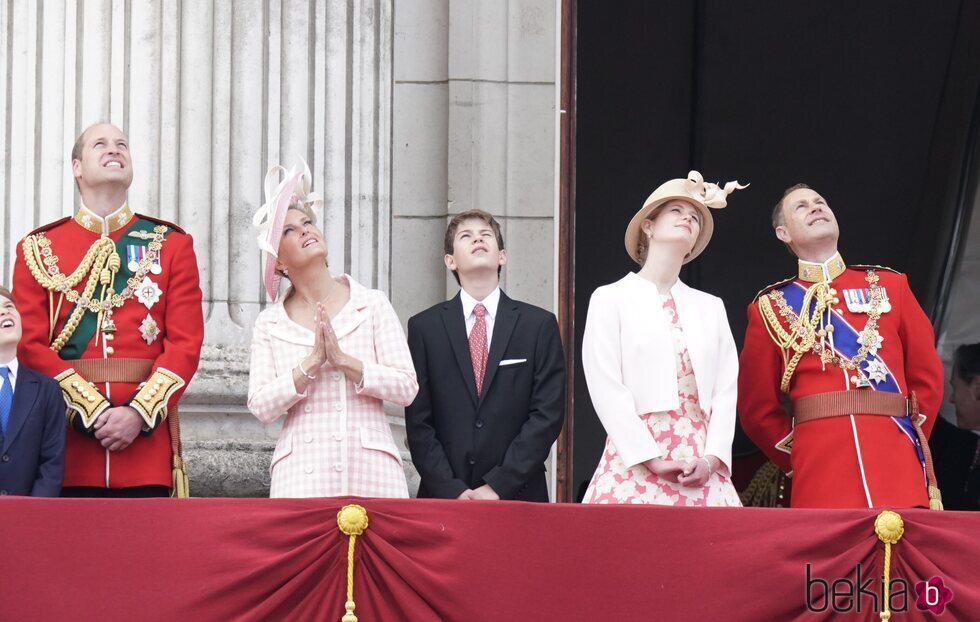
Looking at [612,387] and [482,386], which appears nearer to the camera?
[612,387]

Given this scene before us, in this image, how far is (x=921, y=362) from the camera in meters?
6.55

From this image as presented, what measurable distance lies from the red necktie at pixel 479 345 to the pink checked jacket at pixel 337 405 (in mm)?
382

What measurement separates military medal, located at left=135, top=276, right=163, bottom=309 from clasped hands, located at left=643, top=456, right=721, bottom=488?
5.83 ft

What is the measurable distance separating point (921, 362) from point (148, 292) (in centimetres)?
273

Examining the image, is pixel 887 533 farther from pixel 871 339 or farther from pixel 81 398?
pixel 81 398

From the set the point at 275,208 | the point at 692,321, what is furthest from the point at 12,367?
the point at 692,321

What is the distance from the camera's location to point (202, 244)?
761 centimetres

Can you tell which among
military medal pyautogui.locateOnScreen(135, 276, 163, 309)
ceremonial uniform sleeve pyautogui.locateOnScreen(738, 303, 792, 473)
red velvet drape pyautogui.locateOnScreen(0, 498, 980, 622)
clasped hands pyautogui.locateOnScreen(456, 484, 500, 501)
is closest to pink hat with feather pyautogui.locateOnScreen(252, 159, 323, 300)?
military medal pyautogui.locateOnScreen(135, 276, 163, 309)

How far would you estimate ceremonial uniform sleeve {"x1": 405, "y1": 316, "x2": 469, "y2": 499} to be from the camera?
6.20 m

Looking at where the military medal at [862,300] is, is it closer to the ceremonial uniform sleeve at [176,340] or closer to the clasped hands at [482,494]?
the clasped hands at [482,494]

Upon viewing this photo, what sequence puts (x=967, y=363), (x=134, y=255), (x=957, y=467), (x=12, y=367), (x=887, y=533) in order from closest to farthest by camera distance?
1. (x=887, y=533)
2. (x=12, y=367)
3. (x=134, y=255)
4. (x=957, y=467)
5. (x=967, y=363)

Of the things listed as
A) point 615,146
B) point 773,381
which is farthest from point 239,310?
point 615,146

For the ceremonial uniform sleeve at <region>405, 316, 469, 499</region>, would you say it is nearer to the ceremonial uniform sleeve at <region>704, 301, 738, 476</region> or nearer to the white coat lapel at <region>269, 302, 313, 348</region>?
the white coat lapel at <region>269, 302, 313, 348</region>

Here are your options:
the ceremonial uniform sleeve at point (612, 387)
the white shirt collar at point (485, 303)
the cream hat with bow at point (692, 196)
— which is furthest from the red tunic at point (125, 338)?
the cream hat with bow at point (692, 196)
